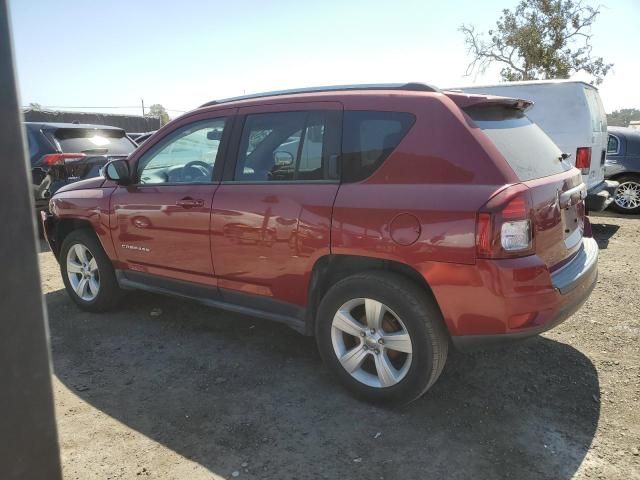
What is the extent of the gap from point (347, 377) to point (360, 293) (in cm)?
57

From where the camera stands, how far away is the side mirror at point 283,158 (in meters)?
3.25

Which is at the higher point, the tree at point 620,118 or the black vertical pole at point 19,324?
the tree at point 620,118

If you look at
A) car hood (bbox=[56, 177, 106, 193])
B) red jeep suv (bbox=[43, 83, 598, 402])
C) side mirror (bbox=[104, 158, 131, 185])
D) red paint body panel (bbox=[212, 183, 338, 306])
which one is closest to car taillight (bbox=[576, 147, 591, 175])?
red jeep suv (bbox=[43, 83, 598, 402])

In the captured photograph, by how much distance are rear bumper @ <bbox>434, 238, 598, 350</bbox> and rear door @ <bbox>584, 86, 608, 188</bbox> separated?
16.0ft

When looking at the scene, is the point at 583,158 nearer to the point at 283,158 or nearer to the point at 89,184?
the point at 283,158

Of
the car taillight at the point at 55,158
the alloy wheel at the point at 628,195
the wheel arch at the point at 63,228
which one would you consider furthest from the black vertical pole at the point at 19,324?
the alloy wheel at the point at 628,195

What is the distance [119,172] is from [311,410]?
2453 mm

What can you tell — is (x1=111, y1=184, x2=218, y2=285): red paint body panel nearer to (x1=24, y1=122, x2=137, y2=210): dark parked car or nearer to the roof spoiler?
the roof spoiler

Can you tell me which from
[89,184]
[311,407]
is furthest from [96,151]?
[311,407]

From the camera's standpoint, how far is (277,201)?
3.16 meters

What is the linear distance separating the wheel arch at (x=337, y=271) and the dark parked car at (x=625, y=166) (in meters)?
7.91

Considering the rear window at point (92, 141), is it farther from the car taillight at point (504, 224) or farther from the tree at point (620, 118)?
the tree at point (620, 118)

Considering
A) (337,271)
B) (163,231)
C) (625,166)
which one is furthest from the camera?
(625,166)

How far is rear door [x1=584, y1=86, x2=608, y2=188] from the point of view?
6.96m
